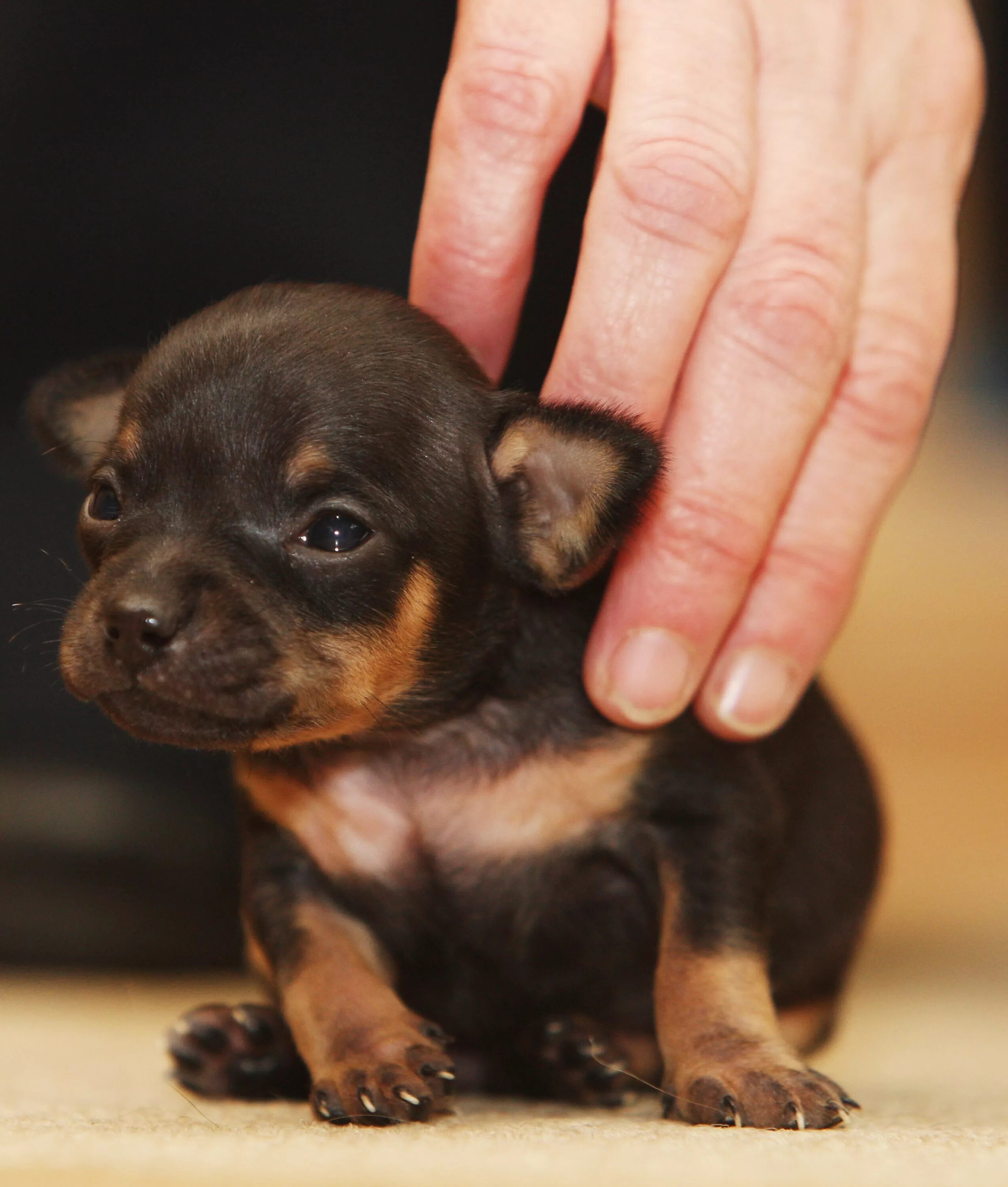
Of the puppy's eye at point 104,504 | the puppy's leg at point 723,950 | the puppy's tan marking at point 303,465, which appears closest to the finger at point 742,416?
→ the puppy's leg at point 723,950

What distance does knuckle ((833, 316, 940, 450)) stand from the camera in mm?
3348

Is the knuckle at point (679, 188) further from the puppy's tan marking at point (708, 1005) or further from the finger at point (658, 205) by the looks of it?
the puppy's tan marking at point (708, 1005)

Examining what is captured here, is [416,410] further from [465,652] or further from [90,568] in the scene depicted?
[90,568]

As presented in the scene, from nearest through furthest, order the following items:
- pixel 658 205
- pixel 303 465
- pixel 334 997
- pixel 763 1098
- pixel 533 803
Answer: pixel 763 1098, pixel 303 465, pixel 334 997, pixel 658 205, pixel 533 803

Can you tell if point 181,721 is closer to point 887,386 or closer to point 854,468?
point 854,468

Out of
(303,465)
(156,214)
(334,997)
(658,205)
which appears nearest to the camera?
(303,465)

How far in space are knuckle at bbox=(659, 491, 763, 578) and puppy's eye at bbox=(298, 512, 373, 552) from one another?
2.15 ft

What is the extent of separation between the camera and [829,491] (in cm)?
331

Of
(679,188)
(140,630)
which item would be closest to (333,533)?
(140,630)

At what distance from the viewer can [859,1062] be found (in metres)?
3.75

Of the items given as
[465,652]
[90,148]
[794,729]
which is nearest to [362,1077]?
[465,652]

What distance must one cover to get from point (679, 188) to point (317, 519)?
3.30ft

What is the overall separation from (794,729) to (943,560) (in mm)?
6372

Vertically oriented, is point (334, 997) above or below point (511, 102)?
below
